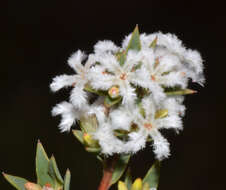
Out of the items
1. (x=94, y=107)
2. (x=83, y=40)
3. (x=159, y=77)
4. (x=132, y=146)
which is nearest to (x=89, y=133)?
(x=94, y=107)

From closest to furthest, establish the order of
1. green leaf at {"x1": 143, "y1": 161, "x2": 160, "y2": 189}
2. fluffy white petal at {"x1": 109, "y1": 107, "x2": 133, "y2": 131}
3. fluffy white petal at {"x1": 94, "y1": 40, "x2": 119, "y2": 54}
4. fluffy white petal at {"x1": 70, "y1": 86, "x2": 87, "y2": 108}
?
fluffy white petal at {"x1": 109, "y1": 107, "x2": 133, "y2": 131} → fluffy white petal at {"x1": 70, "y1": 86, "x2": 87, "y2": 108} → fluffy white petal at {"x1": 94, "y1": 40, "x2": 119, "y2": 54} → green leaf at {"x1": 143, "y1": 161, "x2": 160, "y2": 189}

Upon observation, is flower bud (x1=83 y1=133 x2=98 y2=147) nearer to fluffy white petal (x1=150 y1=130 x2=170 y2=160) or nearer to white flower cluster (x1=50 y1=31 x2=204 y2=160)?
white flower cluster (x1=50 y1=31 x2=204 y2=160)

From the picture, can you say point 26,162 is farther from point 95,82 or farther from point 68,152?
point 95,82

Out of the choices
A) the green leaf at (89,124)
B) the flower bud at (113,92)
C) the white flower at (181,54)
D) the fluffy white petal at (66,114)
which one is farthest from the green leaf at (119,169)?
the white flower at (181,54)

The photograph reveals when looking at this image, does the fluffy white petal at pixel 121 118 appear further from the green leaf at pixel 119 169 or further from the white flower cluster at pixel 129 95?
the green leaf at pixel 119 169

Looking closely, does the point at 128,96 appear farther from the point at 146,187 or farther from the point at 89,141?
the point at 146,187

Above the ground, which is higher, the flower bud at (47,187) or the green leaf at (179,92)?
the green leaf at (179,92)

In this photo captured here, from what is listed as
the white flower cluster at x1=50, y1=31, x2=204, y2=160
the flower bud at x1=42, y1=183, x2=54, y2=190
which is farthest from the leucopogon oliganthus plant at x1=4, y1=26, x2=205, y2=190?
the flower bud at x1=42, y1=183, x2=54, y2=190
